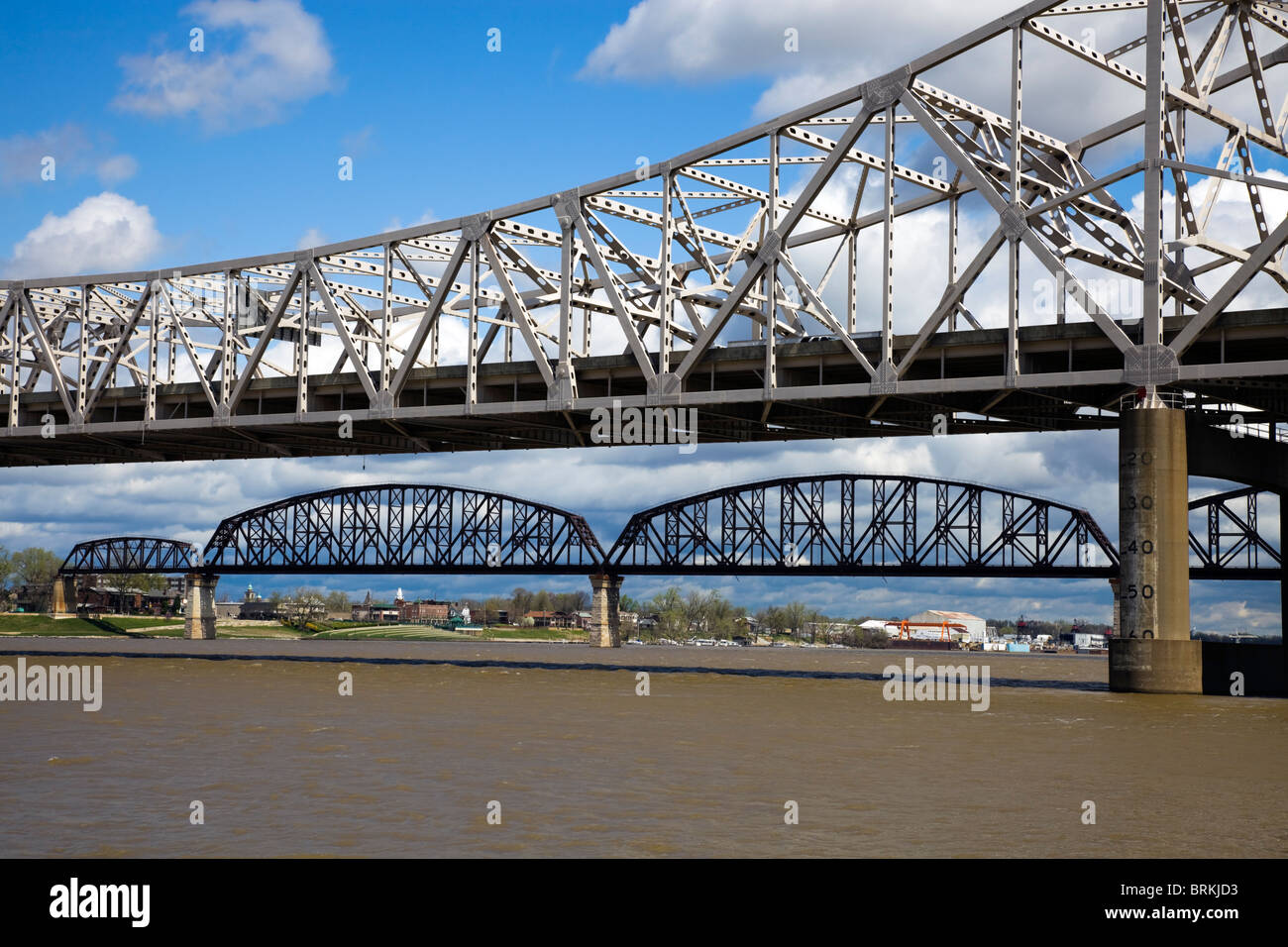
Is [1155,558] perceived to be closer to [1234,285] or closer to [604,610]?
[1234,285]

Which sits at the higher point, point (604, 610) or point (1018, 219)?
point (1018, 219)

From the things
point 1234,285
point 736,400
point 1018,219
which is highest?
point 1018,219

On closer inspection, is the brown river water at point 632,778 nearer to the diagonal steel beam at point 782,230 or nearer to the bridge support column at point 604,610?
the diagonal steel beam at point 782,230

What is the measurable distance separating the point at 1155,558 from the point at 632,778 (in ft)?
84.1

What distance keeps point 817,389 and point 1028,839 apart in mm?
34814

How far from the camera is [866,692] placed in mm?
48875

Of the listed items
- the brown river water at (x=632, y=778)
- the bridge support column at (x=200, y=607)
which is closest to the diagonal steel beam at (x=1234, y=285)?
the brown river water at (x=632, y=778)

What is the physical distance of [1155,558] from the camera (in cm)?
4169

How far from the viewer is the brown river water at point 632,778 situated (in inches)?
603

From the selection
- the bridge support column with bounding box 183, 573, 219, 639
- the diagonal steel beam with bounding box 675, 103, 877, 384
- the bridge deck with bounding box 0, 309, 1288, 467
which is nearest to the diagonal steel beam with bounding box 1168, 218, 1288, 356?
the bridge deck with bounding box 0, 309, 1288, 467

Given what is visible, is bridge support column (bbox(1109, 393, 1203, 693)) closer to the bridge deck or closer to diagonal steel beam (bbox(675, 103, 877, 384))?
the bridge deck

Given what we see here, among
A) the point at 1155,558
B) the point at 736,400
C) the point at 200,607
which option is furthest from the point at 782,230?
the point at 200,607

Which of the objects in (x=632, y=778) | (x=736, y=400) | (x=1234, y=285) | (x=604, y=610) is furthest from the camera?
(x=604, y=610)
